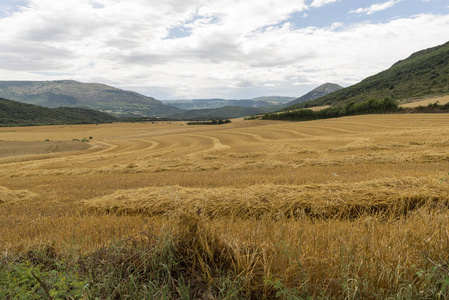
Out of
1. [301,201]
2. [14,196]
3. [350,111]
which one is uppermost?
[350,111]

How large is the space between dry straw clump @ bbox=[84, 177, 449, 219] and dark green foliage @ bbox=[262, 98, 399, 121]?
7085cm

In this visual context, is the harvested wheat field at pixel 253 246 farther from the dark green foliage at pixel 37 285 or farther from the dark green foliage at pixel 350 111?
the dark green foliage at pixel 350 111

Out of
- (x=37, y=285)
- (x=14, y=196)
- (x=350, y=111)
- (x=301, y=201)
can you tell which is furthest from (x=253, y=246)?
(x=350, y=111)

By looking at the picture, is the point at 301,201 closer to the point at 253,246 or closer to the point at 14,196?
the point at 253,246

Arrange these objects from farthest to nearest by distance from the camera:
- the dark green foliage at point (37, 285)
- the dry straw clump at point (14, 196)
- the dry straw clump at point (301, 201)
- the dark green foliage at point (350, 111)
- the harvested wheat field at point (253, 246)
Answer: the dark green foliage at point (350, 111)
the dry straw clump at point (14, 196)
the dry straw clump at point (301, 201)
the harvested wheat field at point (253, 246)
the dark green foliage at point (37, 285)

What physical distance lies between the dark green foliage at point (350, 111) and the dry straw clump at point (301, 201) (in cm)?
7085

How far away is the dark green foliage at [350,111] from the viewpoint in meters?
66.4

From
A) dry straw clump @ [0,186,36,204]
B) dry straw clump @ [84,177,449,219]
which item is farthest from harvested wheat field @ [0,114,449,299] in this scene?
dry straw clump @ [0,186,36,204]

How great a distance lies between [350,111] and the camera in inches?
2963

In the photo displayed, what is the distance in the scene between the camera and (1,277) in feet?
8.87

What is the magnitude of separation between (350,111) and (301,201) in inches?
3166

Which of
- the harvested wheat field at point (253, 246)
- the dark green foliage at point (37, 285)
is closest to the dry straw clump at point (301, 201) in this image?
the harvested wheat field at point (253, 246)

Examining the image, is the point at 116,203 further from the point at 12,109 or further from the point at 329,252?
the point at 12,109

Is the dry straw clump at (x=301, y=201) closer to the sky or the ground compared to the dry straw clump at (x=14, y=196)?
closer to the sky
